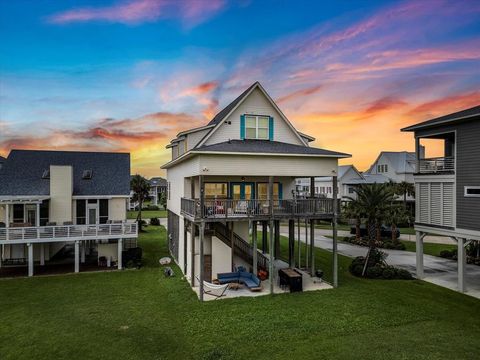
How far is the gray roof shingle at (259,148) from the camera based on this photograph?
672 inches

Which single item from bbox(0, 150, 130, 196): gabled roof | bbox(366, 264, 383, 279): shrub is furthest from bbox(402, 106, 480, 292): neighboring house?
bbox(0, 150, 130, 196): gabled roof

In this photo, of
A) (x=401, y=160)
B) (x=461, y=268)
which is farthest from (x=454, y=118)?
(x=401, y=160)

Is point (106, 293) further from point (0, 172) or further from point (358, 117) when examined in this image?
point (358, 117)

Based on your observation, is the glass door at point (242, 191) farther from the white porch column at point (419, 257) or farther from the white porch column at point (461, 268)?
the white porch column at point (461, 268)

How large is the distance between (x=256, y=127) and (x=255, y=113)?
0.95 meters

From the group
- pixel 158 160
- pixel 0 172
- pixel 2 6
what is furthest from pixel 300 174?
pixel 158 160

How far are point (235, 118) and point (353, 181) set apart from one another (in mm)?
47227

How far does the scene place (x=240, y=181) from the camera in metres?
21.0

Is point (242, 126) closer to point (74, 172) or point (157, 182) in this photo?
point (74, 172)

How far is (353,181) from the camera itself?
62.0 meters

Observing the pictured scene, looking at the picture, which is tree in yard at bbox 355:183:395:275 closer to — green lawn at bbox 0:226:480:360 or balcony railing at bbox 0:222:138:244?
green lawn at bbox 0:226:480:360

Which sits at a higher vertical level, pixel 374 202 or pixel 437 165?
pixel 437 165

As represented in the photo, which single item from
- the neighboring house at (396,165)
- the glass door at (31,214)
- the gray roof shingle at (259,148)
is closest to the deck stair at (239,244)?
the gray roof shingle at (259,148)

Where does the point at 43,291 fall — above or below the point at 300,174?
below
